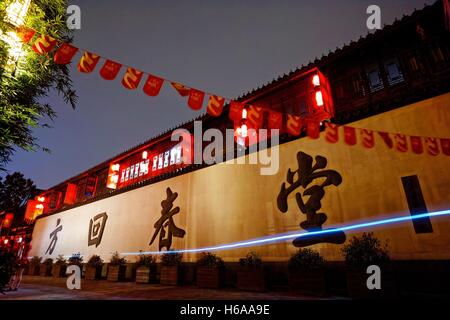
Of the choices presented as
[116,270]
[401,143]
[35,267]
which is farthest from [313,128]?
[35,267]

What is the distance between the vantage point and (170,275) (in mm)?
9148

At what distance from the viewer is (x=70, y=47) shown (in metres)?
6.16

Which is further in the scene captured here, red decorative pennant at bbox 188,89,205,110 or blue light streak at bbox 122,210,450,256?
red decorative pennant at bbox 188,89,205,110

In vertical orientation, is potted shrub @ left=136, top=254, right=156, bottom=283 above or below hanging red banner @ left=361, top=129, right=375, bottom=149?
below

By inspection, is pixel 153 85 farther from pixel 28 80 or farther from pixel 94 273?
pixel 94 273

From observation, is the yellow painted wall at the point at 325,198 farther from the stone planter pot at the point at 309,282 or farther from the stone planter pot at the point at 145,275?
the stone planter pot at the point at 145,275

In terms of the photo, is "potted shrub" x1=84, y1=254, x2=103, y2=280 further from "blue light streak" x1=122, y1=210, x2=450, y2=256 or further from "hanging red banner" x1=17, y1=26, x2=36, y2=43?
"hanging red banner" x1=17, y1=26, x2=36, y2=43

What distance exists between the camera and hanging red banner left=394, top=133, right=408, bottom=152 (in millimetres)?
6465

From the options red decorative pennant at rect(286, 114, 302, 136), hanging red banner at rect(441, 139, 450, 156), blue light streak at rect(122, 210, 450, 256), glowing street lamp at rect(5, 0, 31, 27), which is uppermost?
glowing street lamp at rect(5, 0, 31, 27)

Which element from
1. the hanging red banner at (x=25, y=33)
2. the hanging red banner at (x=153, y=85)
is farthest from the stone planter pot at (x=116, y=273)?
the hanging red banner at (x=25, y=33)

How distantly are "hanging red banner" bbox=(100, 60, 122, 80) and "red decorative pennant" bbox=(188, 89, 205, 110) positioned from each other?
1.94 metres

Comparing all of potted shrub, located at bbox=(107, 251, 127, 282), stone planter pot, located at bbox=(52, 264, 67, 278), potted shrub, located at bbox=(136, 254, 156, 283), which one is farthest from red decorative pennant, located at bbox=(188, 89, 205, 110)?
stone planter pot, located at bbox=(52, 264, 67, 278)

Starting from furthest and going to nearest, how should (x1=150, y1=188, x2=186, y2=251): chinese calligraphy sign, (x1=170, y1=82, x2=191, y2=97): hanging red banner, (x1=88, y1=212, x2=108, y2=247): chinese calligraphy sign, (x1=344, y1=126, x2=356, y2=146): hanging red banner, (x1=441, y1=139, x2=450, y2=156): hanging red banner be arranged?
1. (x1=88, y1=212, x2=108, y2=247): chinese calligraphy sign
2. (x1=150, y1=188, x2=186, y2=251): chinese calligraphy sign
3. (x1=344, y1=126, x2=356, y2=146): hanging red banner
4. (x1=170, y1=82, x2=191, y2=97): hanging red banner
5. (x1=441, y1=139, x2=450, y2=156): hanging red banner
